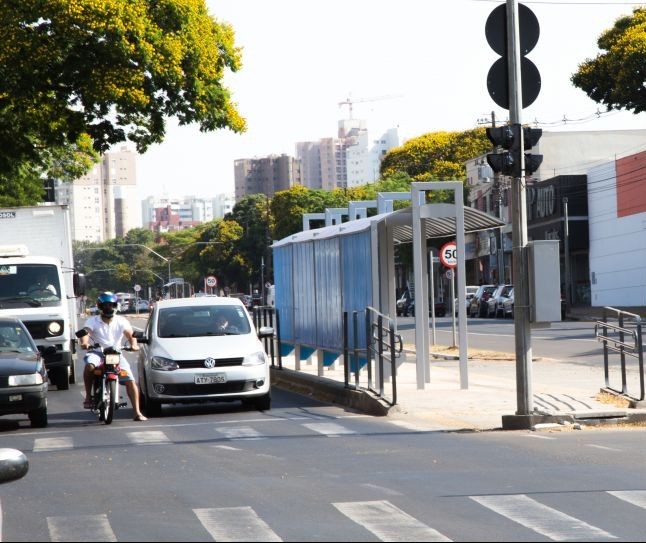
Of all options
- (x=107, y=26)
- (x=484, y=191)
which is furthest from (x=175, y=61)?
(x=484, y=191)

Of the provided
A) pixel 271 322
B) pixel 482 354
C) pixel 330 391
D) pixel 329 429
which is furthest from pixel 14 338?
pixel 482 354

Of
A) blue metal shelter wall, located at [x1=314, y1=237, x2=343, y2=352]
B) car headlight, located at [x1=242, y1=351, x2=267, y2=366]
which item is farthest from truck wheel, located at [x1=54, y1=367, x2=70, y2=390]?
car headlight, located at [x1=242, y1=351, x2=267, y2=366]

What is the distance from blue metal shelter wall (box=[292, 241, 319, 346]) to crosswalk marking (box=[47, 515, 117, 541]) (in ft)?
54.0

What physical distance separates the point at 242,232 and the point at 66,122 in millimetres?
109128

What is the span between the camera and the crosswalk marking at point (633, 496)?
984 cm

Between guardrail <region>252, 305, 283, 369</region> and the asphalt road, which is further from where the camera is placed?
the asphalt road

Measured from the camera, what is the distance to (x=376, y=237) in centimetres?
2141

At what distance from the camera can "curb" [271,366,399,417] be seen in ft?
61.4

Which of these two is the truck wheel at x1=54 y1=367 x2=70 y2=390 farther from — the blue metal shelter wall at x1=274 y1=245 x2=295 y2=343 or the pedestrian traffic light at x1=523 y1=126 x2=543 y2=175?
the pedestrian traffic light at x1=523 y1=126 x2=543 y2=175

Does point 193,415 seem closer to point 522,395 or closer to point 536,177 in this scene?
point 522,395

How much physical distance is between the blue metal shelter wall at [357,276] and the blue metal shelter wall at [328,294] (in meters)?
0.37

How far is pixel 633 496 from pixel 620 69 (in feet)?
150

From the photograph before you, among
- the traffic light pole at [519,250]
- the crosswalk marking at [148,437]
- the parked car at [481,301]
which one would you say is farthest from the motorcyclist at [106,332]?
the parked car at [481,301]

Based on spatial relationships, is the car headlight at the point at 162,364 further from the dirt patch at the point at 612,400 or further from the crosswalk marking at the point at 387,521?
the crosswalk marking at the point at 387,521
